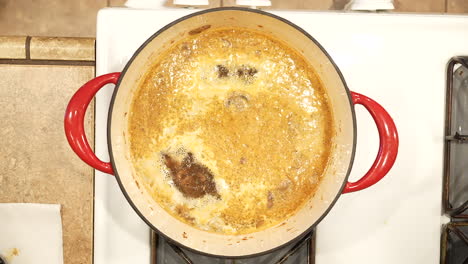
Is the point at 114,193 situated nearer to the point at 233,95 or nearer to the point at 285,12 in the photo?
the point at 233,95

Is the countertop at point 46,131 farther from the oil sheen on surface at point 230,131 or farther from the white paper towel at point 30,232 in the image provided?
the oil sheen on surface at point 230,131

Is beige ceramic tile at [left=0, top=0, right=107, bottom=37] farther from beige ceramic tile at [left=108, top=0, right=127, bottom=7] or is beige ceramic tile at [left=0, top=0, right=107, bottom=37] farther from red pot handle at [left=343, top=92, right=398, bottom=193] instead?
red pot handle at [left=343, top=92, right=398, bottom=193]

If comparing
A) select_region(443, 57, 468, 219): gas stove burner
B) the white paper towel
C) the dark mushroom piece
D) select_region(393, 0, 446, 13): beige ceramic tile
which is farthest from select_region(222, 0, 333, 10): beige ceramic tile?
the white paper towel

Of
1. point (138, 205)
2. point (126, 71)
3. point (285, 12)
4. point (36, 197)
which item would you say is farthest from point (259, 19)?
point (36, 197)

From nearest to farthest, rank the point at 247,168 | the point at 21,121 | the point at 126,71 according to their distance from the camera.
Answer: the point at 126,71 < the point at 247,168 < the point at 21,121

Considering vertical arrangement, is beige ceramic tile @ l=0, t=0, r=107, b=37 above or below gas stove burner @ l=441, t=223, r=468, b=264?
above

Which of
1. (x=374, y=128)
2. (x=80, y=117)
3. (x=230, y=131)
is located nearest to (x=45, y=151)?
(x=80, y=117)

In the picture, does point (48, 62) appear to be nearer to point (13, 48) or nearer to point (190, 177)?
point (13, 48)

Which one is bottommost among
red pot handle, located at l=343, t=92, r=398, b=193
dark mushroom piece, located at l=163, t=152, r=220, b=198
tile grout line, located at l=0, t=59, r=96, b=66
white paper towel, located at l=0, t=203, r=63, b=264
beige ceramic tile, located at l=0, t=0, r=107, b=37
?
white paper towel, located at l=0, t=203, r=63, b=264
